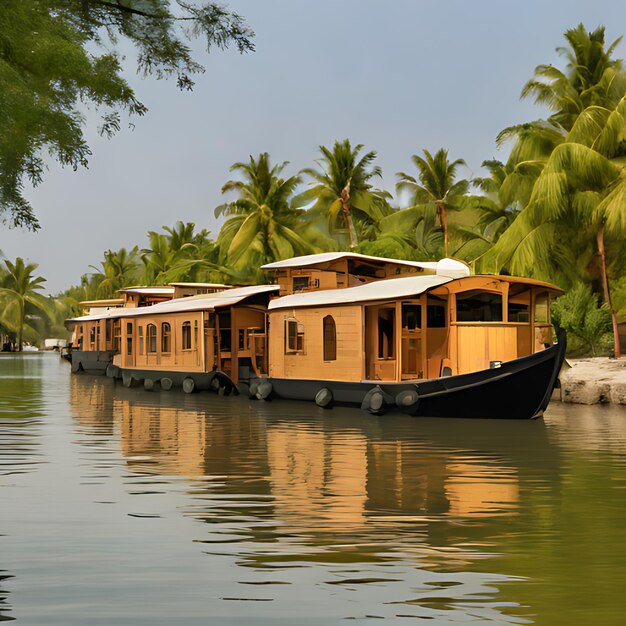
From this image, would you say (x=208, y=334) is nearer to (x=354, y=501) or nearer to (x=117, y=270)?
(x=354, y=501)

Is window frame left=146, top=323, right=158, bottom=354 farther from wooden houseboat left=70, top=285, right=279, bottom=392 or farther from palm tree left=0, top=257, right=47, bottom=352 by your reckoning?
palm tree left=0, top=257, right=47, bottom=352

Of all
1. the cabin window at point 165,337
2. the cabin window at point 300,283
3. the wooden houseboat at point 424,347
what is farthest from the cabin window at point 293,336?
the cabin window at point 165,337

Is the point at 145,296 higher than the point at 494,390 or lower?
higher

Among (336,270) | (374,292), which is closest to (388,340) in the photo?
(374,292)

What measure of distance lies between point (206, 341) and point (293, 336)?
5761 millimetres

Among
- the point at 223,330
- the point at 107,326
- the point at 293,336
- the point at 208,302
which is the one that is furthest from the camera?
the point at 107,326

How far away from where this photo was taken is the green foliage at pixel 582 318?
31984 millimetres

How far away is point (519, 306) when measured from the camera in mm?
22141

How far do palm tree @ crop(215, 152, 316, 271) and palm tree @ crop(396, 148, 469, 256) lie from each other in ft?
20.1

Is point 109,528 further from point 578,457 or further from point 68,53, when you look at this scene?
point 578,457

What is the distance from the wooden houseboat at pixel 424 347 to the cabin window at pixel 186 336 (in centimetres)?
588

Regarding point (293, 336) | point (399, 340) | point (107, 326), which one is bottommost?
point (399, 340)

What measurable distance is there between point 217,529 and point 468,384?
11.4 metres

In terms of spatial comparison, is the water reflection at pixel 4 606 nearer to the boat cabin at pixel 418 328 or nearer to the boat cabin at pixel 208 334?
the boat cabin at pixel 418 328
